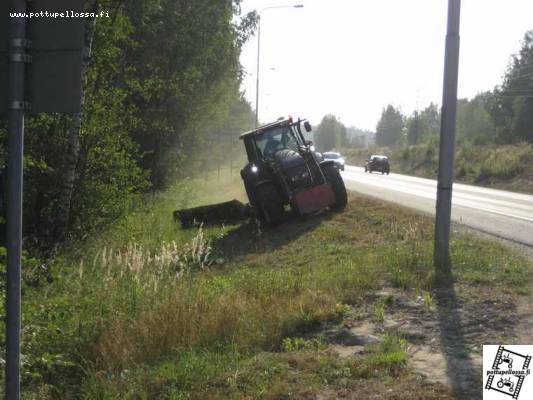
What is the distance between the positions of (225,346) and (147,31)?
595 inches

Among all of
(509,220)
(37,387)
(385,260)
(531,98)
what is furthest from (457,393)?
(531,98)

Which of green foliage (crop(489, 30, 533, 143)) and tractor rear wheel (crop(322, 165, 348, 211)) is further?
green foliage (crop(489, 30, 533, 143))

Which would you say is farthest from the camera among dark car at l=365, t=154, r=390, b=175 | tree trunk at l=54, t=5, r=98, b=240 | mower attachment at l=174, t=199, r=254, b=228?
dark car at l=365, t=154, r=390, b=175

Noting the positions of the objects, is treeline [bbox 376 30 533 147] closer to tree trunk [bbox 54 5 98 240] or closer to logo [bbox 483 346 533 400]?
tree trunk [bbox 54 5 98 240]

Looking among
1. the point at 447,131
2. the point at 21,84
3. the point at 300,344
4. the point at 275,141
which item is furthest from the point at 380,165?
the point at 21,84

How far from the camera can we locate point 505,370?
448 cm

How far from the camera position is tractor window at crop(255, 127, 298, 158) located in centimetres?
1466

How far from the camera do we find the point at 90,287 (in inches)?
288

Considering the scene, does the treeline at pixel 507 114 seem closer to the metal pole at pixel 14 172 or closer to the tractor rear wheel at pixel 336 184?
the tractor rear wheel at pixel 336 184

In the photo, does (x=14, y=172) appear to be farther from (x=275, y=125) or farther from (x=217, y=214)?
(x=217, y=214)

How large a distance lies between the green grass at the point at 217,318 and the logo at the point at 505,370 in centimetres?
60

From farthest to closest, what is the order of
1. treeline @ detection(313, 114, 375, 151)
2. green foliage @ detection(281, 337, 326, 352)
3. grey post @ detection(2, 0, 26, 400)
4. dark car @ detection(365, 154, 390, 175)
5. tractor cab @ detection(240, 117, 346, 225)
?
treeline @ detection(313, 114, 375, 151), dark car @ detection(365, 154, 390, 175), tractor cab @ detection(240, 117, 346, 225), green foliage @ detection(281, 337, 326, 352), grey post @ detection(2, 0, 26, 400)

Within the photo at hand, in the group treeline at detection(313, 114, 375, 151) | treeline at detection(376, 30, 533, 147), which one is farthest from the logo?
treeline at detection(313, 114, 375, 151)

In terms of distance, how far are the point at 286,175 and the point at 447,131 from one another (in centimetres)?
623
